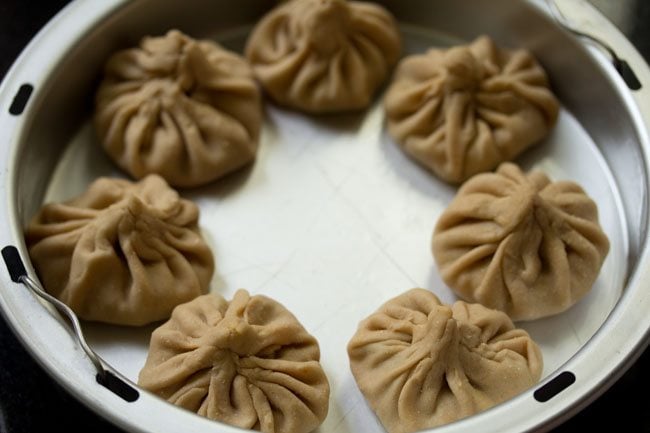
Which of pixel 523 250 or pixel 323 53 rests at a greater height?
pixel 323 53

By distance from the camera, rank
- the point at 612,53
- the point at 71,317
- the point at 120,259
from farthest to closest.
→ the point at 612,53 → the point at 120,259 → the point at 71,317

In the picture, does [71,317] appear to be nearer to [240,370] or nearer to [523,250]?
[240,370]

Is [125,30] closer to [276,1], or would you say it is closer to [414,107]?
[276,1]

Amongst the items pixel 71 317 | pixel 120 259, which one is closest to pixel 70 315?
pixel 71 317

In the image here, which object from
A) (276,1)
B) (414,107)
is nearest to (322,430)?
(414,107)

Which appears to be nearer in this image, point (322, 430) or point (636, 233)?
point (322, 430)

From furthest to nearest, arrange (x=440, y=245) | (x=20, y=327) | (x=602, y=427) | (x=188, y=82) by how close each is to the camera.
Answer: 1. (x=188, y=82)
2. (x=440, y=245)
3. (x=602, y=427)
4. (x=20, y=327)

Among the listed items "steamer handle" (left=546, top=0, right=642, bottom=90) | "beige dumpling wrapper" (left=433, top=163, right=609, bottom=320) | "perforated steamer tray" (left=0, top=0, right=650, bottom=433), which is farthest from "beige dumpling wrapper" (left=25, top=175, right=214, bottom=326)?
"steamer handle" (left=546, top=0, right=642, bottom=90)

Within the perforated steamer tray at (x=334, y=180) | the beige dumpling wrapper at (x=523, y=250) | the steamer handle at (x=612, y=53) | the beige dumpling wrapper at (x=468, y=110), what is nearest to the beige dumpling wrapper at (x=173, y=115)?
the perforated steamer tray at (x=334, y=180)
